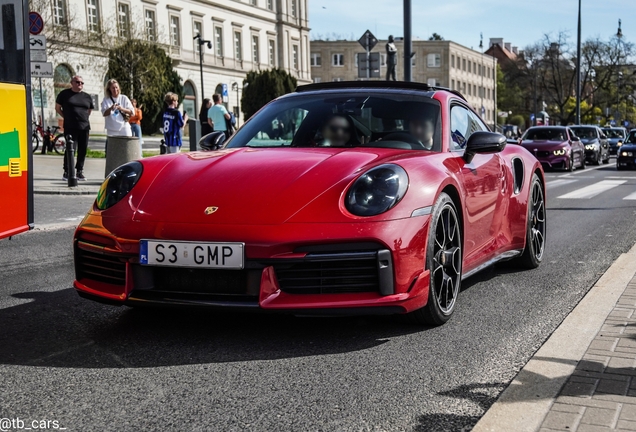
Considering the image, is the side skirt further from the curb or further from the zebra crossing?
the zebra crossing

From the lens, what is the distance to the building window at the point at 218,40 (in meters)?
71.6

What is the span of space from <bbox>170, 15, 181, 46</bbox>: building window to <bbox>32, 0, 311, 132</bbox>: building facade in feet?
0.25

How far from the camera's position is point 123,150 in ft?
49.6

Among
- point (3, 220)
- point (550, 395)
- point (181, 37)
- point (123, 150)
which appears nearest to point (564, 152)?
point (123, 150)

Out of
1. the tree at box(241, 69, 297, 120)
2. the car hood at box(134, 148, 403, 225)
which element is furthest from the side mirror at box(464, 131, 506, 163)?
the tree at box(241, 69, 297, 120)

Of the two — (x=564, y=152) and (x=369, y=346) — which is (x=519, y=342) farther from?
(x=564, y=152)

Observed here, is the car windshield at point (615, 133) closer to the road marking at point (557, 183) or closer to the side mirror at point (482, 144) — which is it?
the road marking at point (557, 183)

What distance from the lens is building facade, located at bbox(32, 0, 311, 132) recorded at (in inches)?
1842

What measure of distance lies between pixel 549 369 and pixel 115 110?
525 inches

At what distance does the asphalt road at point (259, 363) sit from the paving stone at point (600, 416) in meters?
0.38

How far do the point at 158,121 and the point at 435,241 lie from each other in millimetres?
50878

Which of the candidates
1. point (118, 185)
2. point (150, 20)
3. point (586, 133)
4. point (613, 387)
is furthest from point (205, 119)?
point (150, 20)

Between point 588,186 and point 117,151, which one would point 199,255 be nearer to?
point 117,151

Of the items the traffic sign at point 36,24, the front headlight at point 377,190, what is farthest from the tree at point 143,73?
the front headlight at point 377,190
